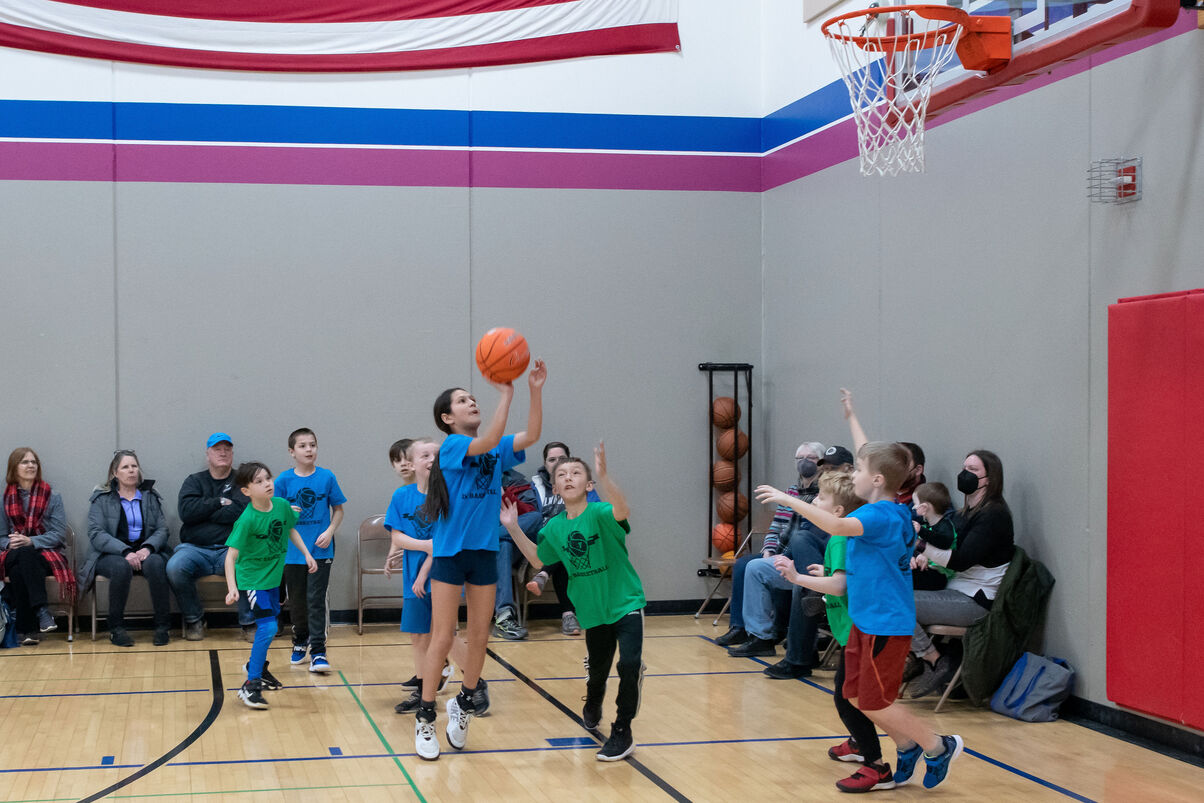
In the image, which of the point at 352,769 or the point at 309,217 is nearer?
the point at 352,769

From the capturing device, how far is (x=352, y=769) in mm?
5559

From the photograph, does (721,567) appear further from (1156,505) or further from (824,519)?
(824,519)

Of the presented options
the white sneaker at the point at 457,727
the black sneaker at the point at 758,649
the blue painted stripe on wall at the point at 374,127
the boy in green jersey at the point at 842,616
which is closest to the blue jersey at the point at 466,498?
the white sneaker at the point at 457,727

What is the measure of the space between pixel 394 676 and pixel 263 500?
1577 millimetres

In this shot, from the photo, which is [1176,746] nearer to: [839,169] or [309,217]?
[839,169]

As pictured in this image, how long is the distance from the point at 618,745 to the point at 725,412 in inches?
195

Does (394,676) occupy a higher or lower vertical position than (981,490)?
lower

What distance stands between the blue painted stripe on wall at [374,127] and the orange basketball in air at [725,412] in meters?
2.16

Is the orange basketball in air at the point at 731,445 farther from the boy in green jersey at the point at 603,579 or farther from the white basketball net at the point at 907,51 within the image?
the boy in green jersey at the point at 603,579

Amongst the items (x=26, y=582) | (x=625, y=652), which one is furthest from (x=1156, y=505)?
(x=26, y=582)

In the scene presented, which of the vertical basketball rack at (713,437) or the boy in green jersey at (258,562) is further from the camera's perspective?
the vertical basketball rack at (713,437)

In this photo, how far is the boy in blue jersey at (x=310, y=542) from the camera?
7.93 m

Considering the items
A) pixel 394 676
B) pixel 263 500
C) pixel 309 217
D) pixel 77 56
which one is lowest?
pixel 394 676

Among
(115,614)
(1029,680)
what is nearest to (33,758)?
(115,614)
